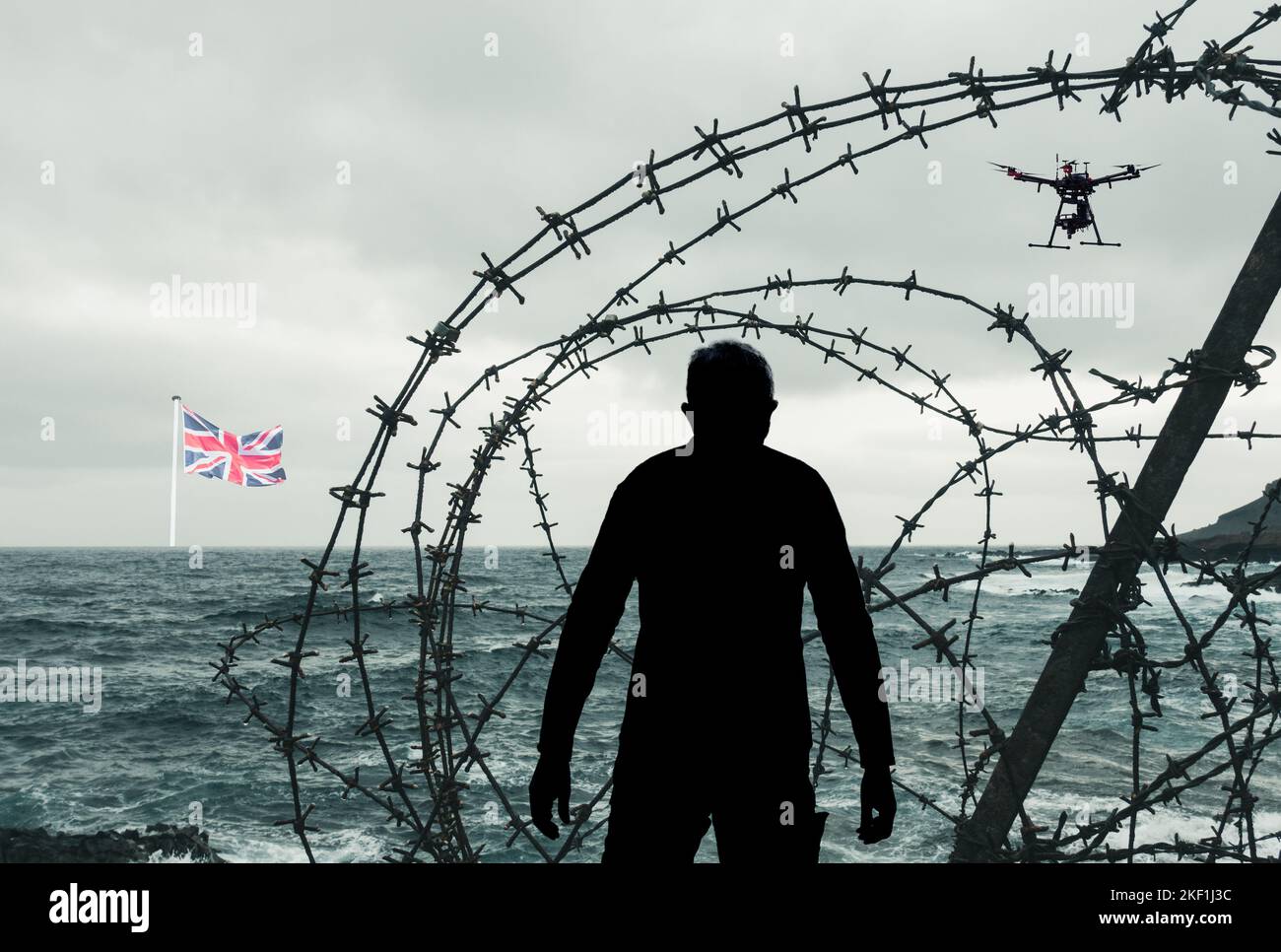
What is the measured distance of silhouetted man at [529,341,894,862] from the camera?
191cm

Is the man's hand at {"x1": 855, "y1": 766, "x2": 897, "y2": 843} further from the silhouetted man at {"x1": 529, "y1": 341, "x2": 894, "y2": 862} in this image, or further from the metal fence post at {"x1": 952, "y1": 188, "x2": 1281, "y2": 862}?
the metal fence post at {"x1": 952, "y1": 188, "x2": 1281, "y2": 862}

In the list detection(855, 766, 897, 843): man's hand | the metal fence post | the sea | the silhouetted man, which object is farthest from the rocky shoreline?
detection(855, 766, 897, 843): man's hand

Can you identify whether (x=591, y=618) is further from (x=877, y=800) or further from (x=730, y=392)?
(x=877, y=800)

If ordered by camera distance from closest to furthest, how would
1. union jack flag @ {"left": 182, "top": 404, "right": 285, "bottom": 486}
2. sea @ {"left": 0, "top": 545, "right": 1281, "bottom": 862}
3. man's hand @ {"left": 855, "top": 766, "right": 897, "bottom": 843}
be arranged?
man's hand @ {"left": 855, "top": 766, "right": 897, "bottom": 843}, sea @ {"left": 0, "top": 545, "right": 1281, "bottom": 862}, union jack flag @ {"left": 182, "top": 404, "right": 285, "bottom": 486}

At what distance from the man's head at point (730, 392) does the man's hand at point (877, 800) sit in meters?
0.74

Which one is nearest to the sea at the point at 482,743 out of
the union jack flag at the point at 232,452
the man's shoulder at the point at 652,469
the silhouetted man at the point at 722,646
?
the silhouetted man at the point at 722,646

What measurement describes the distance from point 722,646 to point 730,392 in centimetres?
53

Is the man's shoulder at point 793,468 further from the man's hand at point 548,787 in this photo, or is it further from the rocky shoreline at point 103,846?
the rocky shoreline at point 103,846

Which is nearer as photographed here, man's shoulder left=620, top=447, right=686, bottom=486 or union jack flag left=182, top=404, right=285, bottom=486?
man's shoulder left=620, top=447, right=686, bottom=486

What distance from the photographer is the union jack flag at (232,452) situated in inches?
858

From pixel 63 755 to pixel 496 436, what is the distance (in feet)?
74.0

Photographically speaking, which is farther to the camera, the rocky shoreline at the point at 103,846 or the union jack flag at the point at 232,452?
the union jack flag at the point at 232,452

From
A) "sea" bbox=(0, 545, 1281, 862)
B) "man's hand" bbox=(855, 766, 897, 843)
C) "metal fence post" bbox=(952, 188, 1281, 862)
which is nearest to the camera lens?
"man's hand" bbox=(855, 766, 897, 843)
